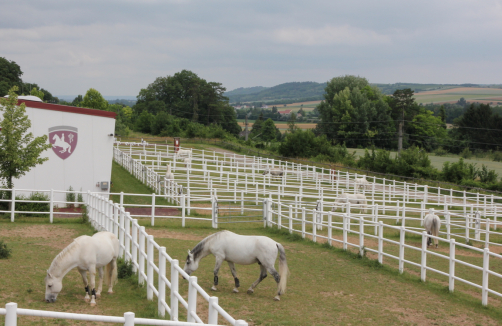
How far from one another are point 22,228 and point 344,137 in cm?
6479

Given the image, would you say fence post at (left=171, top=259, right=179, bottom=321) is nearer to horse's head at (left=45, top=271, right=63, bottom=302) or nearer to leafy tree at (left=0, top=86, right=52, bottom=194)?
horse's head at (left=45, top=271, right=63, bottom=302)

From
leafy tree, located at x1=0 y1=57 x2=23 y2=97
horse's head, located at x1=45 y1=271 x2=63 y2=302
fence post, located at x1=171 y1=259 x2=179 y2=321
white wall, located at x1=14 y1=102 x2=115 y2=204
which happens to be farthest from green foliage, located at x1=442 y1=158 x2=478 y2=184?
leafy tree, located at x1=0 y1=57 x2=23 y2=97

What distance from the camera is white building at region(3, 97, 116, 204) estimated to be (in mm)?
20719

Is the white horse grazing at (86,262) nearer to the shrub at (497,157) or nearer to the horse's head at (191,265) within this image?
the horse's head at (191,265)

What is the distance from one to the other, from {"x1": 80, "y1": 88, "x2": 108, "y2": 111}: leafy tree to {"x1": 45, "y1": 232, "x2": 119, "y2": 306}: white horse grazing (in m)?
75.5

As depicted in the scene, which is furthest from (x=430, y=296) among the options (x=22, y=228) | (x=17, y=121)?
(x=17, y=121)

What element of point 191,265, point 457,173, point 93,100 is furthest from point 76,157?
point 93,100

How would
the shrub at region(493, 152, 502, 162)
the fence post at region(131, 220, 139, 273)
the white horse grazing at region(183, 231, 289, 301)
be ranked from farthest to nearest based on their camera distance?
the shrub at region(493, 152, 502, 162) < the fence post at region(131, 220, 139, 273) < the white horse grazing at region(183, 231, 289, 301)

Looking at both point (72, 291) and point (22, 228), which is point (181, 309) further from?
point (22, 228)

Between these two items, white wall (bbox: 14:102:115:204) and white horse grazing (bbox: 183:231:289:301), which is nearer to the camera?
white horse grazing (bbox: 183:231:289:301)

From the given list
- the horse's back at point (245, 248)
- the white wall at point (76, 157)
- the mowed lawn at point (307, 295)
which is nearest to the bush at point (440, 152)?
the white wall at point (76, 157)

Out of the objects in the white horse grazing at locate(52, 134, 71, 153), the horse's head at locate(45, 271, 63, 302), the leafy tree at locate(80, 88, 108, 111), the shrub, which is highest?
the leafy tree at locate(80, 88, 108, 111)

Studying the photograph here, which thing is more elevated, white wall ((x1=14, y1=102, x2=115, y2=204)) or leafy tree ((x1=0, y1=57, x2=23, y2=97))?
leafy tree ((x1=0, y1=57, x2=23, y2=97))

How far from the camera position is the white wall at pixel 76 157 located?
20.7 metres
